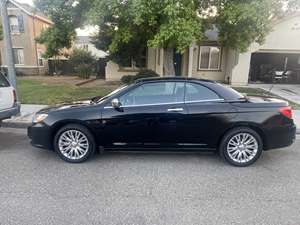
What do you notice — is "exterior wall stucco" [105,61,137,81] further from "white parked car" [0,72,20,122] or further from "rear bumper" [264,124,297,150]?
"rear bumper" [264,124,297,150]

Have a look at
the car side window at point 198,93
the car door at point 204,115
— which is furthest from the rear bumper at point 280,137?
the car side window at point 198,93

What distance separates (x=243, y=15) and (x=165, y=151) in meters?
5.81

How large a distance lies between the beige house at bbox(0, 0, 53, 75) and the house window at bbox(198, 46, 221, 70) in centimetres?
1433

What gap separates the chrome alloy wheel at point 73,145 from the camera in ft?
14.0

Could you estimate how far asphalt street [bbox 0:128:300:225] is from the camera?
111 inches

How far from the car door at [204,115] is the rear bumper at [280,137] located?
805 millimetres

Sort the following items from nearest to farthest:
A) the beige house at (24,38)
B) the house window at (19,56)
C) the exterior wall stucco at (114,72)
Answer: the exterior wall stucco at (114,72) → the beige house at (24,38) → the house window at (19,56)

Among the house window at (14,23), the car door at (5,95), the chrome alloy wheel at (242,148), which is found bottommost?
the chrome alloy wheel at (242,148)

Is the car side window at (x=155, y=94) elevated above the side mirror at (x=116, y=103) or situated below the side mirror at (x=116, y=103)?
above

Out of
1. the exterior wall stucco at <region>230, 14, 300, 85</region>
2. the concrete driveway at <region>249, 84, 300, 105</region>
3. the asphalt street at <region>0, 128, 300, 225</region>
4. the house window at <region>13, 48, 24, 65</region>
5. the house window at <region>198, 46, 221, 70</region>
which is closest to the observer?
the asphalt street at <region>0, 128, 300, 225</region>

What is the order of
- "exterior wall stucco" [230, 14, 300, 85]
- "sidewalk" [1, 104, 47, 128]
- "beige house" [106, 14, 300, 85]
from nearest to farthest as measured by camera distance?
"sidewalk" [1, 104, 47, 128], "exterior wall stucco" [230, 14, 300, 85], "beige house" [106, 14, 300, 85]

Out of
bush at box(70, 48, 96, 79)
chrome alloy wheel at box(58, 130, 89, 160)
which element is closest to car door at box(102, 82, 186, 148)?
chrome alloy wheel at box(58, 130, 89, 160)

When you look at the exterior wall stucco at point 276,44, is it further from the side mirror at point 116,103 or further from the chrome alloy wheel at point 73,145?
the chrome alloy wheel at point 73,145

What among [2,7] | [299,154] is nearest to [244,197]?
[299,154]
